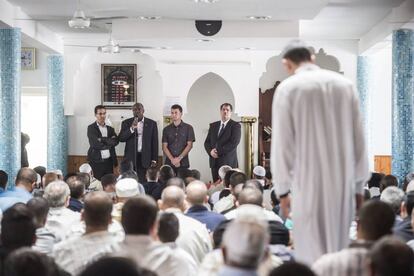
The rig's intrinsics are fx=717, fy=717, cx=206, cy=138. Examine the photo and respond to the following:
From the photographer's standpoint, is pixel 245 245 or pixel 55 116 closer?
pixel 245 245

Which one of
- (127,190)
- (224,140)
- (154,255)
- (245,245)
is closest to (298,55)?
(154,255)

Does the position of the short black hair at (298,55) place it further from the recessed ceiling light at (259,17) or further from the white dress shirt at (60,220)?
the recessed ceiling light at (259,17)

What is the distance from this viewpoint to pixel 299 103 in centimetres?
328

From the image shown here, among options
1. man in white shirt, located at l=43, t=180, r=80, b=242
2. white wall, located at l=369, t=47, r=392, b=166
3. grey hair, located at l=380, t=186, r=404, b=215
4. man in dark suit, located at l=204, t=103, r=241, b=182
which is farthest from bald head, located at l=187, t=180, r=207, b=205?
white wall, located at l=369, t=47, r=392, b=166

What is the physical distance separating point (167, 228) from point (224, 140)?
7088 millimetres

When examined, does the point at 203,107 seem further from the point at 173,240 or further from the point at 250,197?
the point at 173,240

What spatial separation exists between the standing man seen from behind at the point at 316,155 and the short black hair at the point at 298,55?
0.08 metres

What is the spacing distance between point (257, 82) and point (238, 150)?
1.22 m

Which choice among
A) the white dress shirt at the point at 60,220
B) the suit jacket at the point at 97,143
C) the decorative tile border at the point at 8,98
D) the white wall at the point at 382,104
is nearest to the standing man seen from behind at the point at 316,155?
the white dress shirt at the point at 60,220

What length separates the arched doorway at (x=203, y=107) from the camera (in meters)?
12.9

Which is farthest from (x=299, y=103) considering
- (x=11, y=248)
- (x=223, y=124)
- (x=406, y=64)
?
(x=223, y=124)

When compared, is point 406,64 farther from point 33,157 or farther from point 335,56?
point 33,157

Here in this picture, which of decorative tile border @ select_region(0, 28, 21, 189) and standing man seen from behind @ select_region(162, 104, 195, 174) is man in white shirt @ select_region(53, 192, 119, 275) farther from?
standing man seen from behind @ select_region(162, 104, 195, 174)

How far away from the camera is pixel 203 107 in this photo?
42.5ft
